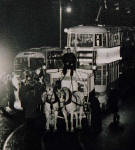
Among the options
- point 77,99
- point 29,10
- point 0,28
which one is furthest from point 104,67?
point 29,10

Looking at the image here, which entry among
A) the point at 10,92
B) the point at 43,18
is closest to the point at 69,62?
the point at 10,92

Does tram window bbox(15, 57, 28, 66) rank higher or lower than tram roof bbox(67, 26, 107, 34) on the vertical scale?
lower

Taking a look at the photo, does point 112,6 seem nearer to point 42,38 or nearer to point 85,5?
point 85,5

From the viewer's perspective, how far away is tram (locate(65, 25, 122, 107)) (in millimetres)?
19688

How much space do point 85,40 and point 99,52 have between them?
6.17 feet

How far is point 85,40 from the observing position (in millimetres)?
21312

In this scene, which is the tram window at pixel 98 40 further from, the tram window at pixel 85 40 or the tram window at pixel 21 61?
the tram window at pixel 21 61

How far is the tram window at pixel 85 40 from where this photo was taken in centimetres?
2102

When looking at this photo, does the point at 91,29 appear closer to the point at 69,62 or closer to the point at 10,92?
the point at 69,62

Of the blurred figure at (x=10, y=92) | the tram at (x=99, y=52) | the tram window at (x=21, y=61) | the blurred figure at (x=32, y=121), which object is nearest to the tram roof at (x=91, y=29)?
the tram at (x=99, y=52)

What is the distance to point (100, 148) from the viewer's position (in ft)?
42.8

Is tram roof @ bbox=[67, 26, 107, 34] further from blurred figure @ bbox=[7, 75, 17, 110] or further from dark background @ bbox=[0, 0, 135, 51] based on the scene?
dark background @ bbox=[0, 0, 135, 51]

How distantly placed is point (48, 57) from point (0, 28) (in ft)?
42.2

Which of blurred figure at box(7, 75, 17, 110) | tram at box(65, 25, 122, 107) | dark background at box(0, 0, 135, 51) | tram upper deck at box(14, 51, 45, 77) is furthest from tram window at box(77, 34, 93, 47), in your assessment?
dark background at box(0, 0, 135, 51)
